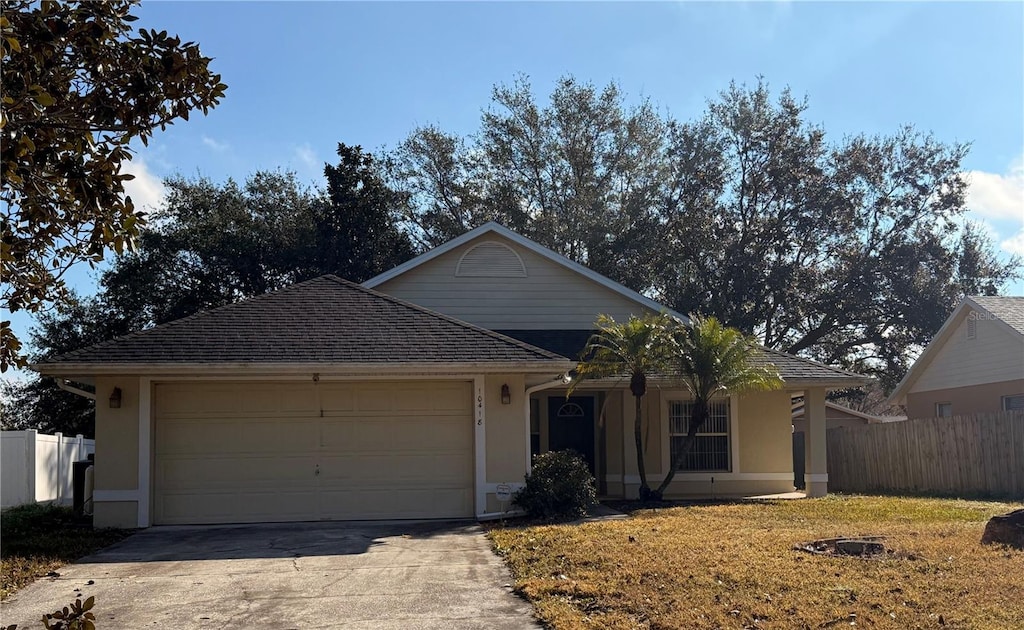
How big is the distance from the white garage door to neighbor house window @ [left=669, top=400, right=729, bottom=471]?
18.4 feet

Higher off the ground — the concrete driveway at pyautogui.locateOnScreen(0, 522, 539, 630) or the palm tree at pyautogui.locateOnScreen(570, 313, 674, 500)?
the palm tree at pyautogui.locateOnScreen(570, 313, 674, 500)

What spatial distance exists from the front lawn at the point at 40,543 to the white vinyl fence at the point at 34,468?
166 inches

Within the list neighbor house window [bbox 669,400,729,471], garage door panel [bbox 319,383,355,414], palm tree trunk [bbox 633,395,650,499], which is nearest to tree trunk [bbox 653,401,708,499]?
palm tree trunk [bbox 633,395,650,499]

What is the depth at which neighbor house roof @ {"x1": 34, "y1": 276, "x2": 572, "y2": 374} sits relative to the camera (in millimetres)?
13914

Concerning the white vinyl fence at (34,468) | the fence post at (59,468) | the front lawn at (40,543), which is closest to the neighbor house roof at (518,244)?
the front lawn at (40,543)

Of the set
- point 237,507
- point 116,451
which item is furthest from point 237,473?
point 116,451

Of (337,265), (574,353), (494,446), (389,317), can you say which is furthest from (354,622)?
(337,265)

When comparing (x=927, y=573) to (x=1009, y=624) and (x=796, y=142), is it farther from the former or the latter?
(x=796, y=142)

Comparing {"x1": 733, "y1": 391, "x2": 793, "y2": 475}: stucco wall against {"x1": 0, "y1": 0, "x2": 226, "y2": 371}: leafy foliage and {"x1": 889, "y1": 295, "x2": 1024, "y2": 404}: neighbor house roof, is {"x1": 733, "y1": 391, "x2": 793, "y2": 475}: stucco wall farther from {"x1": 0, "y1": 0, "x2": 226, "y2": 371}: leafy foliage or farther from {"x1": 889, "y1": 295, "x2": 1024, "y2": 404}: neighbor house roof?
{"x1": 0, "y1": 0, "x2": 226, "y2": 371}: leafy foliage

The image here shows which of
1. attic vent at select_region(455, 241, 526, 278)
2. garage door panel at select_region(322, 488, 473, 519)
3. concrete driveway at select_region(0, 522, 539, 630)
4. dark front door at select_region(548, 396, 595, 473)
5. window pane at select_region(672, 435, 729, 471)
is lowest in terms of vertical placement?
concrete driveway at select_region(0, 522, 539, 630)

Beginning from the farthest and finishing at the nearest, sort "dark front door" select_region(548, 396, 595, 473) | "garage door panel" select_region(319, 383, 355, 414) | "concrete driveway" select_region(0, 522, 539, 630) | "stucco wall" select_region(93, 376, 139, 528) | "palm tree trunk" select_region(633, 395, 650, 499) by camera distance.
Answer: "dark front door" select_region(548, 396, 595, 473) → "palm tree trunk" select_region(633, 395, 650, 499) → "garage door panel" select_region(319, 383, 355, 414) → "stucco wall" select_region(93, 376, 139, 528) → "concrete driveway" select_region(0, 522, 539, 630)

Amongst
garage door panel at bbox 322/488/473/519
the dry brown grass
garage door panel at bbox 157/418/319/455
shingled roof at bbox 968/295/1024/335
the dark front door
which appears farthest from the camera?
shingled roof at bbox 968/295/1024/335

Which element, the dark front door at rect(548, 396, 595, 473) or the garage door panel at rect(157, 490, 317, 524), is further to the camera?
the dark front door at rect(548, 396, 595, 473)

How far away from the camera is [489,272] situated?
20.2 m
